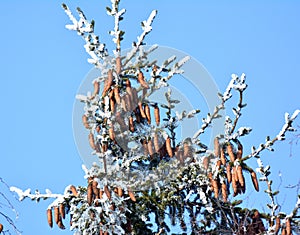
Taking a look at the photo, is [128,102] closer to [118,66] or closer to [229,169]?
[118,66]

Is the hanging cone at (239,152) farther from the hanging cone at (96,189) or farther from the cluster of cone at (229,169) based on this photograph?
the hanging cone at (96,189)

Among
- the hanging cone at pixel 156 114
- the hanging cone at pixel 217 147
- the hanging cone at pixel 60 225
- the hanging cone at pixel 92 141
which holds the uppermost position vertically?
the hanging cone at pixel 156 114

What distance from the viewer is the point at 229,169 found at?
10500 mm

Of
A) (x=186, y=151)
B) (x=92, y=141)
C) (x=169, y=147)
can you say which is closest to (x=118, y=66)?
(x=92, y=141)

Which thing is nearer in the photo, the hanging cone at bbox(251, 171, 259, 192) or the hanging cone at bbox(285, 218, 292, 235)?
the hanging cone at bbox(251, 171, 259, 192)

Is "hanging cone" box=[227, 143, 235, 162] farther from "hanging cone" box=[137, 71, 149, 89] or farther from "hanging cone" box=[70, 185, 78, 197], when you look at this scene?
"hanging cone" box=[70, 185, 78, 197]

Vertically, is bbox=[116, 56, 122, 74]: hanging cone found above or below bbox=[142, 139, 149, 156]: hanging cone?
above

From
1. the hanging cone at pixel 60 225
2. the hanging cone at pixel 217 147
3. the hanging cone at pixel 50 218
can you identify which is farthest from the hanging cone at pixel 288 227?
the hanging cone at pixel 50 218

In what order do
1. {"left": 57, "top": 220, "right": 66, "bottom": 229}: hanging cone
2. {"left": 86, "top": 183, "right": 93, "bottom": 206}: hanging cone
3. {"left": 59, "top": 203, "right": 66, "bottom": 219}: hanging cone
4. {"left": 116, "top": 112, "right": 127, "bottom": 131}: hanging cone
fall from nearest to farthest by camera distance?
1. {"left": 86, "top": 183, "right": 93, "bottom": 206}: hanging cone
2. {"left": 57, "top": 220, "right": 66, "bottom": 229}: hanging cone
3. {"left": 59, "top": 203, "right": 66, "bottom": 219}: hanging cone
4. {"left": 116, "top": 112, "right": 127, "bottom": 131}: hanging cone

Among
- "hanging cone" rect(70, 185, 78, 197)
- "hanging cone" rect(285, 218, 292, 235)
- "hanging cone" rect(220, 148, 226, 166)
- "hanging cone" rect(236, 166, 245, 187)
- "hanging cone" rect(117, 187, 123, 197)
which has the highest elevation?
"hanging cone" rect(220, 148, 226, 166)

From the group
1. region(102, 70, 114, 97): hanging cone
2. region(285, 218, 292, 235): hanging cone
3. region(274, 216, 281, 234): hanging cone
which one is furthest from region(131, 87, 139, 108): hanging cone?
region(285, 218, 292, 235): hanging cone

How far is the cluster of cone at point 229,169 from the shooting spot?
33.9 feet

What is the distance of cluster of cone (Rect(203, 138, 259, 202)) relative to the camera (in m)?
10.3

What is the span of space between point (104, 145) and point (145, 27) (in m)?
1.71
